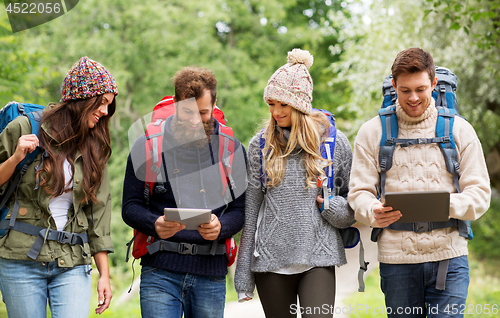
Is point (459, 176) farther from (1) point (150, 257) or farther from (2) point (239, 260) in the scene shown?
(1) point (150, 257)

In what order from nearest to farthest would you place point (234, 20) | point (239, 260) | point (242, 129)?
point (239, 260) → point (242, 129) → point (234, 20)

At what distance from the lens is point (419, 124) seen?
110 inches

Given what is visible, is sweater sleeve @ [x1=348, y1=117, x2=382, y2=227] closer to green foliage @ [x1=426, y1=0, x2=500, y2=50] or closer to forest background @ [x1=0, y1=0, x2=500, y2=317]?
green foliage @ [x1=426, y1=0, x2=500, y2=50]

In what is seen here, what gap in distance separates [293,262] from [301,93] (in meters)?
1.03

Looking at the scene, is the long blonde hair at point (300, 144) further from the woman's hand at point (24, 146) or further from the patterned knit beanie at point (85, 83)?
the woman's hand at point (24, 146)

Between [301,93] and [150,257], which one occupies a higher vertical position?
[301,93]

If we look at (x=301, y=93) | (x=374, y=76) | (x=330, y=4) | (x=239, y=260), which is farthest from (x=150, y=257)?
(x=330, y=4)

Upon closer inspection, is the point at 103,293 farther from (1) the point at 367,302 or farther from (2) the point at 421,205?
(1) the point at 367,302

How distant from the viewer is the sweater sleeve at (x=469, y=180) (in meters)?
2.58

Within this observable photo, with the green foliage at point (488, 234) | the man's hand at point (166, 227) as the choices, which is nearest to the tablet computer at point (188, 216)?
the man's hand at point (166, 227)

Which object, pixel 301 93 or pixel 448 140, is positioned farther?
pixel 301 93

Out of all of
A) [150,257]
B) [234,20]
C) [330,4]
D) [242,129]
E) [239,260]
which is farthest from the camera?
[330,4]

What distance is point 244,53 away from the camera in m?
15.3

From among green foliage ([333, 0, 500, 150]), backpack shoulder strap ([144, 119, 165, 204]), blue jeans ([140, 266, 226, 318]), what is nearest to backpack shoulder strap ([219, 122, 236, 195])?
backpack shoulder strap ([144, 119, 165, 204])
